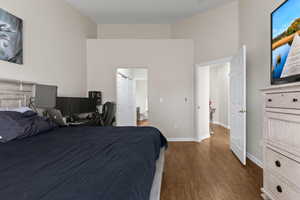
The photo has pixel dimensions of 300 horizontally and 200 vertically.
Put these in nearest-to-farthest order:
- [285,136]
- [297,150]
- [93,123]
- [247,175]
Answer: [297,150] < [285,136] < [247,175] < [93,123]

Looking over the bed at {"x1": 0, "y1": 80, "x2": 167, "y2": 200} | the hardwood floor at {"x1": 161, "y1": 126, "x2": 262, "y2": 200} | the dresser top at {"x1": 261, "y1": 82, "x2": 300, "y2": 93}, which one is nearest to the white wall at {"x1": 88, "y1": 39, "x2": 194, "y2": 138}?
the hardwood floor at {"x1": 161, "y1": 126, "x2": 262, "y2": 200}

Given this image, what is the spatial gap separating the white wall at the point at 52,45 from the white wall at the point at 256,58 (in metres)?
3.70

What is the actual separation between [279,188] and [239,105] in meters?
1.71

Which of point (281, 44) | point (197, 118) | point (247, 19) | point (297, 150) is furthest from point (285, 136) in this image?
point (197, 118)

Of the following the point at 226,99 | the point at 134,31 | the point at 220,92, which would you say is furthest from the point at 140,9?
the point at 220,92

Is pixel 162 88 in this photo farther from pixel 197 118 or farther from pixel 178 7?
pixel 178 7

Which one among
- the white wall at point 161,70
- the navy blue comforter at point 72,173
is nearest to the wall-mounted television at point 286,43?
the navy blue comforter at point 72,173

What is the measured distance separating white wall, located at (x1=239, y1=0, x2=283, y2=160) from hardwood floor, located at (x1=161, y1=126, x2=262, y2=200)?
0.50 meters

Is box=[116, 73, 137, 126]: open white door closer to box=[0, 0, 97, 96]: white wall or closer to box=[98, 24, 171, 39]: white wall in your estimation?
box=[98, 24, 171, 39]: white wall

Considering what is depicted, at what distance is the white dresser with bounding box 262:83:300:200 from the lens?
1296 millimetres

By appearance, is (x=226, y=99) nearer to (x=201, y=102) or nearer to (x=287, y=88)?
(x=201, y=102)

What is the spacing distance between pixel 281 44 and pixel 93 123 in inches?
139

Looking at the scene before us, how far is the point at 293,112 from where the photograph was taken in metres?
1.33

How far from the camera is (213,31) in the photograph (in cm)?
403
